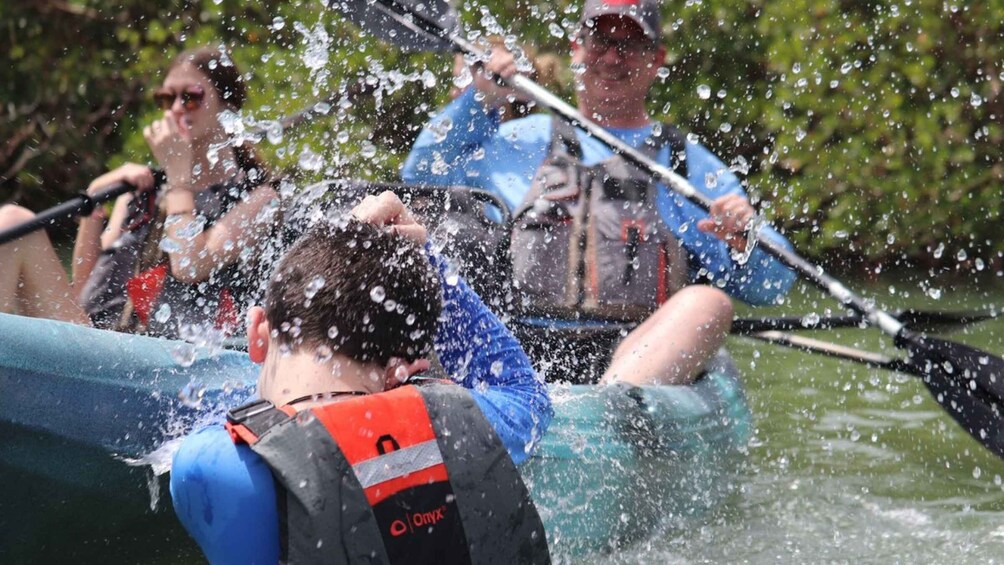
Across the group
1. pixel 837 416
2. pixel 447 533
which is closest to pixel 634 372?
pixel 837 416

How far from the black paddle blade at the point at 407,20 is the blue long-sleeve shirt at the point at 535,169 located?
0.74ft

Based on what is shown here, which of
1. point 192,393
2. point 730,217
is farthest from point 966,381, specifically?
point 192,393

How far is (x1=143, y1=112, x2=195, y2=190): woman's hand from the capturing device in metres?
3.40

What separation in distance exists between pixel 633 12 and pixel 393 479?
2.43m

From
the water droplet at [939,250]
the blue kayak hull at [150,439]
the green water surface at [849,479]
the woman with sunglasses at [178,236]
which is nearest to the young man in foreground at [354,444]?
the blue kayak hull at [150,439]

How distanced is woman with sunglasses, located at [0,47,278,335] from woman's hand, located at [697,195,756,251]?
1.13 meters

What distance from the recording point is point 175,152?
3.40 metres

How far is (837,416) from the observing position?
4250 millimetres

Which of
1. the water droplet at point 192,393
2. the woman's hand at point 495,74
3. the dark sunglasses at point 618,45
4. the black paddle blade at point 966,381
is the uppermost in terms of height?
the dark sunglasses at point 618,45

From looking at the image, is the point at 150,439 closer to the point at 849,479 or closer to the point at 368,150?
the point at 849,479

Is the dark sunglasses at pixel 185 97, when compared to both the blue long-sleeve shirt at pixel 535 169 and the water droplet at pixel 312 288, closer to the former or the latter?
the blue long-sleeve shirt at pixel 535 169

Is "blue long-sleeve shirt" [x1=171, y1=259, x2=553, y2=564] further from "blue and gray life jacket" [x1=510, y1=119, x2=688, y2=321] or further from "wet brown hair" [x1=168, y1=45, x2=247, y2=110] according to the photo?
"wet brown hair" [x1=168, y1=45, x2=247, y2=110]

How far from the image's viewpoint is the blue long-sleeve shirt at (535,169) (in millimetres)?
3719

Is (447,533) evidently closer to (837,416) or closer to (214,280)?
(214,280)
